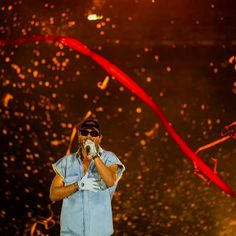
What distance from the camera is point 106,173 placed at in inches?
122

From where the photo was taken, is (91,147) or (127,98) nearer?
(91,147)

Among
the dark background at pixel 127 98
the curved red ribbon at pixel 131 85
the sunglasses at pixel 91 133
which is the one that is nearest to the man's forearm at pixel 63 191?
the sunglasses at pixel 91 133

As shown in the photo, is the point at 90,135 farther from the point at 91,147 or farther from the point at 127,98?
the point at 127,98

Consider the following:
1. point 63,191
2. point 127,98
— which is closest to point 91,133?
point 63,191

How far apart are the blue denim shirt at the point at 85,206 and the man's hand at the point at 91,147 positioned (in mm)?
88

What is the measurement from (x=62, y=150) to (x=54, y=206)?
1.47 feet

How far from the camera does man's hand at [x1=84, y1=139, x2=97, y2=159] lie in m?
3.10

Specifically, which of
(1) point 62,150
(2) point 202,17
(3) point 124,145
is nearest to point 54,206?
(1) point 62,150

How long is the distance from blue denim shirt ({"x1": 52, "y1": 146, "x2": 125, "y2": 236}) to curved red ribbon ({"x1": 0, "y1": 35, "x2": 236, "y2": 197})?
0.66 m

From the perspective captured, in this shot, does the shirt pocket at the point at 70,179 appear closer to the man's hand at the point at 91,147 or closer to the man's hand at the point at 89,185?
the man's hand at the point at 89,185

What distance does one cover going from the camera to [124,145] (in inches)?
146

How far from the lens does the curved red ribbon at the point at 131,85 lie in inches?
142

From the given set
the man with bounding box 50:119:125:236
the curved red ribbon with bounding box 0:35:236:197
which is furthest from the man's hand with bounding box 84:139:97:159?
the curved red ribbon with bounding box 0:35:236:197

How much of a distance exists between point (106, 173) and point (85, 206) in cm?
27
